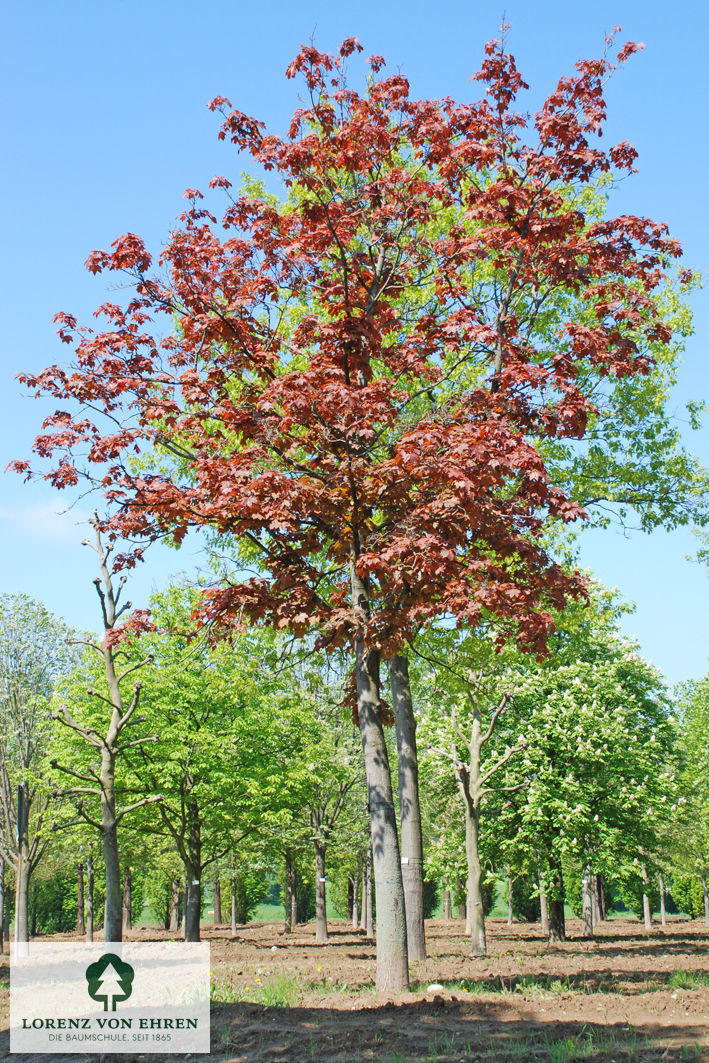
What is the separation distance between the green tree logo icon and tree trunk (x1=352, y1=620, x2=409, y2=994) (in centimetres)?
274

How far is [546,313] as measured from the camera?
13688mm

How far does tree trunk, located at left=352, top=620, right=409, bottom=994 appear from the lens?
847 cm

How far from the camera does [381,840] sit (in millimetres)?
8656

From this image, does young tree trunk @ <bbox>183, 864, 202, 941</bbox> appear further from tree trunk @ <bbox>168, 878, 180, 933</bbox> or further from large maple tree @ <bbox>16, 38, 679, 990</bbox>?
tree trunk @ <bbox>168, 878, 180, 933</bbox>

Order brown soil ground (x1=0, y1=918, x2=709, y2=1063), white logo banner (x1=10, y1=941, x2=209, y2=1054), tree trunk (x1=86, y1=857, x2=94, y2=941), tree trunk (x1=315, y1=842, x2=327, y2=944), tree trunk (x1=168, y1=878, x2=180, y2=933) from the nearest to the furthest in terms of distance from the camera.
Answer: brown soil ground (x1=0, y1=918, x2=709, y2=1063) < white logo banner (x1=10, y1=941, x2=209, y2=1054) < tree trunk (x1=315, y1=842, x2=327, y2=944) < tree trunk (x1=86, y1=857, x2=94, y2=941) < tree trunk (x1=168, y1=878, x2=180, y2=933)

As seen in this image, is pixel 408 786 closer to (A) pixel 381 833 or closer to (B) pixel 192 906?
(A) pixel 381 833

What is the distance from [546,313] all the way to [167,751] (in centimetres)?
1400

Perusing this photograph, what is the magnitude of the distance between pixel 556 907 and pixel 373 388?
62.4ft

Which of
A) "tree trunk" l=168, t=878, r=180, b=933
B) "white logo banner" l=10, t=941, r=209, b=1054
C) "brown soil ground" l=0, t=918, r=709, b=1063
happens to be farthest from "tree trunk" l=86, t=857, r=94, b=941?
"brown soil ground" l=0, t=918, r=709, b=1063

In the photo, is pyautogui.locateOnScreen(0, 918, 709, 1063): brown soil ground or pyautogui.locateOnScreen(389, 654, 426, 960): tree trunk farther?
pyautogui.locateOnScreen(389, 654, 426, 960): tree trunk

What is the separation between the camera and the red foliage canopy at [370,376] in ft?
27.4

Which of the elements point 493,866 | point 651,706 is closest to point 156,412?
point 493,866

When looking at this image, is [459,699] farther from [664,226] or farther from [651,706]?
[651,706]

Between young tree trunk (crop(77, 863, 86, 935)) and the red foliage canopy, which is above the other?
the red foliage canopy
